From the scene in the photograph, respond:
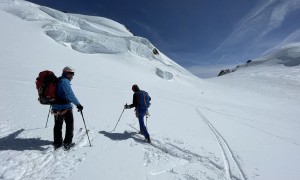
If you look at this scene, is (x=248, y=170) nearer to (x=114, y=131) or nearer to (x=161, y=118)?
(x=114, y=131)

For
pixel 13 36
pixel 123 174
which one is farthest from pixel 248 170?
pixel 13 36

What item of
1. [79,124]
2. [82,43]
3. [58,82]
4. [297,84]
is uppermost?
[82,43]

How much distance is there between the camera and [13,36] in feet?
83.0

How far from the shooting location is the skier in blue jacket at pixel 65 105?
5.54 m

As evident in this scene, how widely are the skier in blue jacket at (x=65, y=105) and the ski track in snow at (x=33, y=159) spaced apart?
0.89 feet

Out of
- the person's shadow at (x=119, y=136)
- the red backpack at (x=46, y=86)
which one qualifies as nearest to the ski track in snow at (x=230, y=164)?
the person's shadow at (x=119, y=136)

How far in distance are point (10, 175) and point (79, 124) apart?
382 cm

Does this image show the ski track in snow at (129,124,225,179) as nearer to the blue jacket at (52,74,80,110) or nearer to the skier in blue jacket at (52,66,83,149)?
the skier in blue jacket at (52,66,83,149)

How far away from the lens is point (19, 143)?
5.71 m

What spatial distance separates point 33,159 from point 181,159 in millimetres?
3640

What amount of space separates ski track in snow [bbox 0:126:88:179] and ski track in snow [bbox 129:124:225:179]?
1.82 m

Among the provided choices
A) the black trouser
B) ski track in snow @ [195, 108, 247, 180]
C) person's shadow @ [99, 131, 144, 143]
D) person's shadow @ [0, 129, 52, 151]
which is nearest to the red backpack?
the black trouser

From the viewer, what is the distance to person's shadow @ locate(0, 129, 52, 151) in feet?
17.8

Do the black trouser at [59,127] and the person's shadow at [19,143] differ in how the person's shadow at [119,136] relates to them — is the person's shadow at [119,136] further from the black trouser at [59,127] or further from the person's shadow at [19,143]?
the person's shadow at [19,143]
